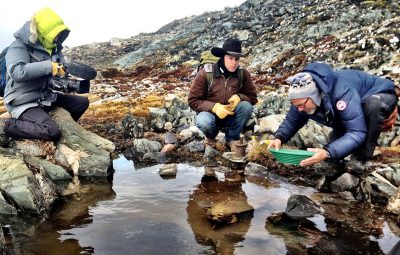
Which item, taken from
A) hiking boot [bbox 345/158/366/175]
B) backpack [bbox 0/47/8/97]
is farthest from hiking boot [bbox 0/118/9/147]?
hiking boot [bbox 345/158/366/175]

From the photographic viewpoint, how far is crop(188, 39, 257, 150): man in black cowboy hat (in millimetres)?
9461

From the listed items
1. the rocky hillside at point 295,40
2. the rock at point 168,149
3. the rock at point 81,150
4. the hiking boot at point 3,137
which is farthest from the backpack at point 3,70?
the rocky hillside at point 295,40

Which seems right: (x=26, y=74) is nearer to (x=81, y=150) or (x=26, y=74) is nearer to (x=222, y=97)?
(x=81, y=150)

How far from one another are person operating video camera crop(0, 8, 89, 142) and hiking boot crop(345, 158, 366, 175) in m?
6.14

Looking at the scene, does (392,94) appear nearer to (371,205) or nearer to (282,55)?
(371,205)

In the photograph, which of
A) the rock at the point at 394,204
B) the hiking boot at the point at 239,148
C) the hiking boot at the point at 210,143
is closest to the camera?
the rock at the point at 394,204

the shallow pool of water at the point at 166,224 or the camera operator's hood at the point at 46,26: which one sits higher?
the camera operator's hood at the point at 46,26

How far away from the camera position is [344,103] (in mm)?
6137

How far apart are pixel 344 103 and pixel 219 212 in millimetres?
2637

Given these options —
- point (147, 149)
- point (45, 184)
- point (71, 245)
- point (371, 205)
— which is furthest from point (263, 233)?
point (147, 149)

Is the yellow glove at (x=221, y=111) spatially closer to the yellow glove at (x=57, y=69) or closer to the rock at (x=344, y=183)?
the rock at (x=344, y=183)

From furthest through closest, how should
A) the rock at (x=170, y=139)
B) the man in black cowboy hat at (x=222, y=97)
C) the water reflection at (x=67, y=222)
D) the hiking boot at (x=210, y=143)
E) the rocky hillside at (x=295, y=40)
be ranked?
the rocky hillside at (x=295, y=40) < the rock at (x=170, y=139) < the hiking boot at (x=210, y=143) < the man in black cowboy hat at (x=222, y=97) < the water reflection at (x=67, y=222)

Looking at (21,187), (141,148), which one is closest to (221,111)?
(141,148)

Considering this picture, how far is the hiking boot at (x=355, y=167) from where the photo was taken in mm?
7285
